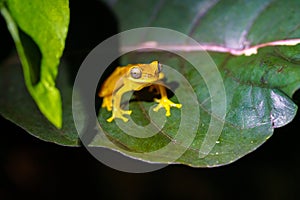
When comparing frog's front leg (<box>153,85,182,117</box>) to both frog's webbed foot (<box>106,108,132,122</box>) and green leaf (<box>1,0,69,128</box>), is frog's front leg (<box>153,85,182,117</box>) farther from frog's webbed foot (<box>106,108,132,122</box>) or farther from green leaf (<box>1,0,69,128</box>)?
green leaf (<box>1,0,69,128</box>)

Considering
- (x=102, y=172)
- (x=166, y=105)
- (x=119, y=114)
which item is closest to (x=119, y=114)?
(x=119, y=114)

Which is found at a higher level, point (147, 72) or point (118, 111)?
point (147, 72)

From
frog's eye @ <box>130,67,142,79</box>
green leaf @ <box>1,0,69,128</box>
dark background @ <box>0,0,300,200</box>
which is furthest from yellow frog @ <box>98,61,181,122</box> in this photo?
green leaf @ <box>1,0,69,128</box>

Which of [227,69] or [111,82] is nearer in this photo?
[227,69]

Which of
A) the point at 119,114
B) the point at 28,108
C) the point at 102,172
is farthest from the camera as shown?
the point at 102,172

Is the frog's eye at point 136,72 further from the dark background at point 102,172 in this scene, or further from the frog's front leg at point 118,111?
the dark background at point 102,172

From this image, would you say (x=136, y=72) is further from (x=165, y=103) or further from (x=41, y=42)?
(x=41, y=42)

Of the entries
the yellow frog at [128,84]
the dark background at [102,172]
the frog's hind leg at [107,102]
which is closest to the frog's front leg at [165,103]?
the yellow frog at [128,84]

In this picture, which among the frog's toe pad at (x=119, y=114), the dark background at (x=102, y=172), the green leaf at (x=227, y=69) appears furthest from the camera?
the dark background at (x=102, y=172)
